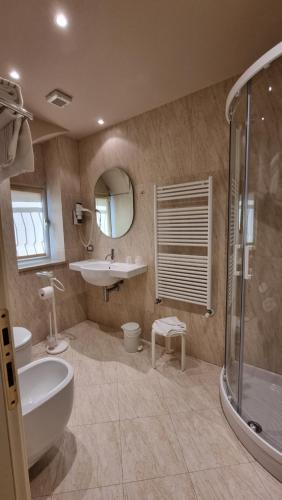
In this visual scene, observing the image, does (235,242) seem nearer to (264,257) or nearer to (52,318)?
(264,257)

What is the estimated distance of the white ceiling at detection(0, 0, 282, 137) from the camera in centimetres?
123

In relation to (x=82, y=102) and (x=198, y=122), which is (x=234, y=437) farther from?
(x=82, y=102)

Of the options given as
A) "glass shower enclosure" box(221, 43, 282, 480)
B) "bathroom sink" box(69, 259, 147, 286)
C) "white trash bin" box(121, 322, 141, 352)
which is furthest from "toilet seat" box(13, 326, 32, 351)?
"glass shower enclosure" box(221, 43, 282, 480)

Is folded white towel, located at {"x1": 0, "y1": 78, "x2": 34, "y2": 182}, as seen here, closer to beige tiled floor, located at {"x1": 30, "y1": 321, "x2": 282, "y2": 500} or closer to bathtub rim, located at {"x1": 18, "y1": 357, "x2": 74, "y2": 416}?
bathtub rim, located at {"x1": 18, "y1": 357, "x2": 74, "y2": 416}

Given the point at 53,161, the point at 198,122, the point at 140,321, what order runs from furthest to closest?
the point at 53,161 < the point at 140,321 < the point at 198,122

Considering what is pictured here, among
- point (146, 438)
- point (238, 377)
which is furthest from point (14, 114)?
point (238, 377)

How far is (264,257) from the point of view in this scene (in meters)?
1.80

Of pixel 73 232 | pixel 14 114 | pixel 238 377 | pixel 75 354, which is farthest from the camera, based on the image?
pixel 73 232

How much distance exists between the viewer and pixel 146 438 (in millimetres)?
1397

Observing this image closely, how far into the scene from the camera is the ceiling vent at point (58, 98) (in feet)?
6.33

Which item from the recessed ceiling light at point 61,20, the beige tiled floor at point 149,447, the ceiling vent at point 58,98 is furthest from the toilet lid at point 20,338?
the recessed ceiling light at point 61,20

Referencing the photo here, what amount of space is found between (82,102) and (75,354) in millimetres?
2519

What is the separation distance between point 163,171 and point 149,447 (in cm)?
217

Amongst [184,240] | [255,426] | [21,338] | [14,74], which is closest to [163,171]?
[184,240]
